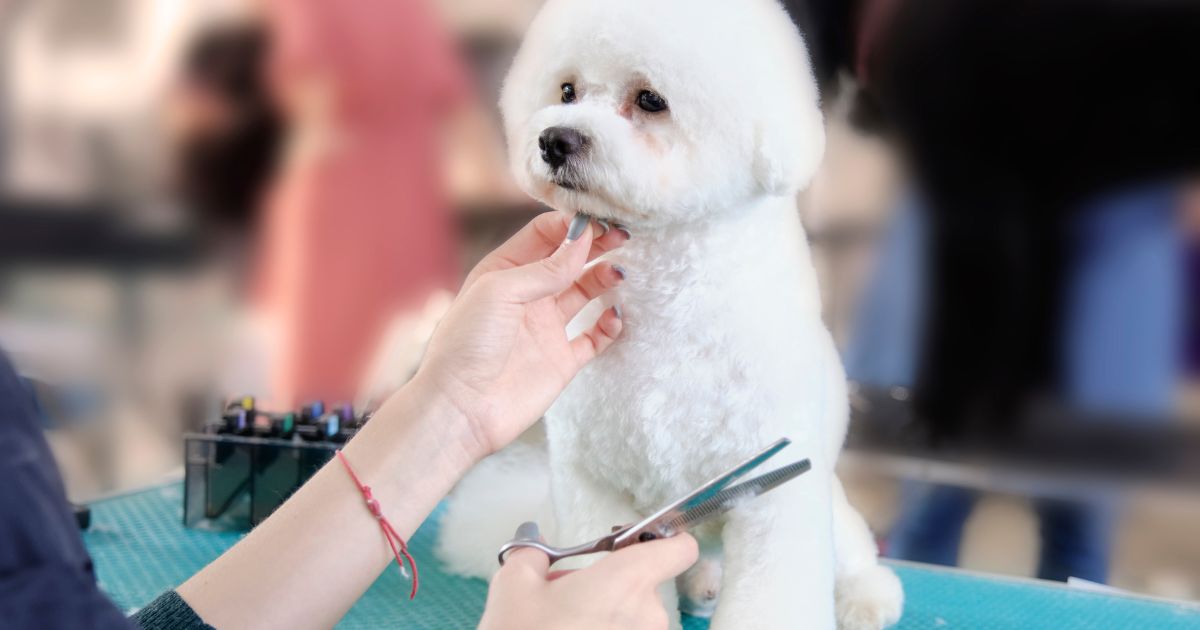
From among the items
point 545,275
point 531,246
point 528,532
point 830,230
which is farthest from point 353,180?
point 528,532

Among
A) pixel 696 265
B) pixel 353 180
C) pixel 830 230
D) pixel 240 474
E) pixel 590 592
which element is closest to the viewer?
pixel 590 592

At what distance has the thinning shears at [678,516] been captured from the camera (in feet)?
2.15

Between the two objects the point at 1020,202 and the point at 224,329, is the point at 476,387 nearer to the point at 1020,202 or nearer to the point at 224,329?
the point at 1020,202

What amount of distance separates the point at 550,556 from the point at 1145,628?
0.72 metres

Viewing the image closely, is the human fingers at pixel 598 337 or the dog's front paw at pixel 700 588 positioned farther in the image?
the dog's front paw at pixel 700 588

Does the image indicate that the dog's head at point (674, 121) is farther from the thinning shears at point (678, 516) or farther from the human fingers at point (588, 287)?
the thinning shears at point (678, 516)

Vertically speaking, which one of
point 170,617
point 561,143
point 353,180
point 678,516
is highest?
point 561,143

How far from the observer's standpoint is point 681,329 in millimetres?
812

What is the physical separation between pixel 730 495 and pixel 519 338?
8.4 inches

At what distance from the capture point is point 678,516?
0.68 metres

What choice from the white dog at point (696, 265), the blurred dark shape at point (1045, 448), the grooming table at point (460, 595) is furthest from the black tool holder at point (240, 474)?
the blurred dark shape at point (1045, 448)

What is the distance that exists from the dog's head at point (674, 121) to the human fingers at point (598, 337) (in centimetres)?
9

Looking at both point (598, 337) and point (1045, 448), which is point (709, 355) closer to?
point (598, 337)

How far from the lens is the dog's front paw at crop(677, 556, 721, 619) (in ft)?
3.34
